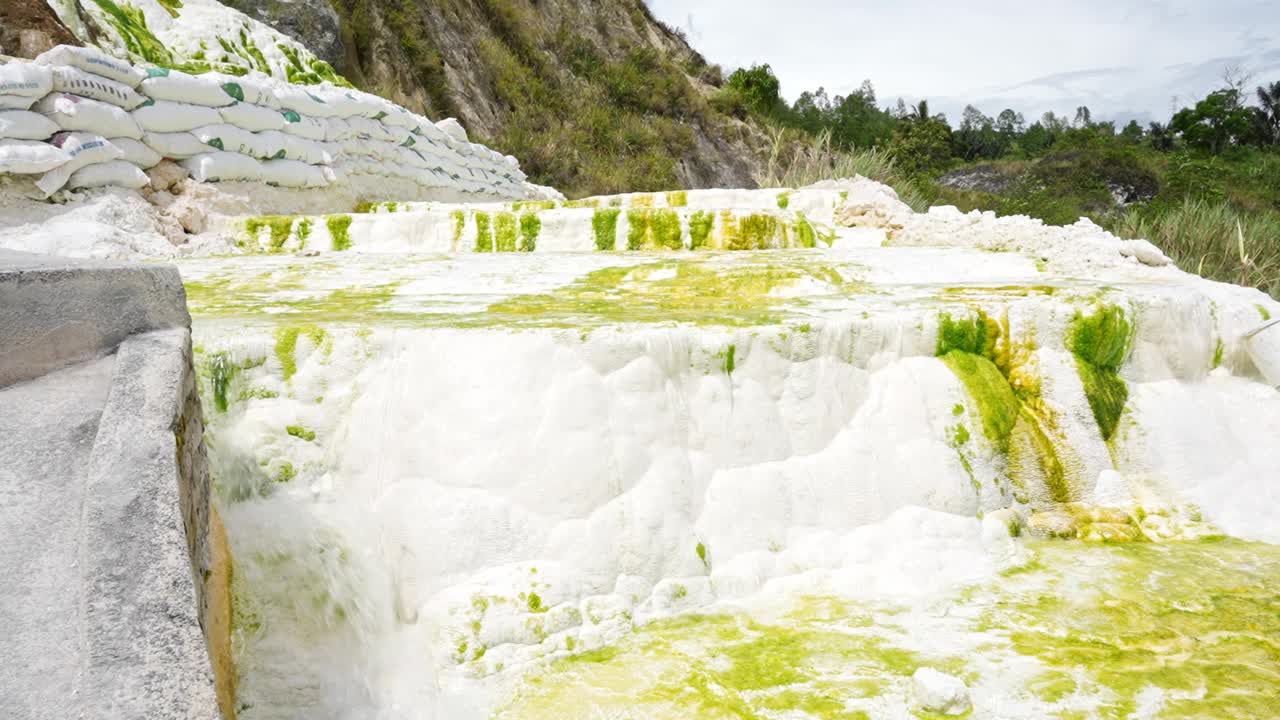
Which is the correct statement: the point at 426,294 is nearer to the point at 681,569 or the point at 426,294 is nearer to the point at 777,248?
the point at 681,569

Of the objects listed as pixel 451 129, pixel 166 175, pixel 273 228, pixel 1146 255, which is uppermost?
pixel 451 129

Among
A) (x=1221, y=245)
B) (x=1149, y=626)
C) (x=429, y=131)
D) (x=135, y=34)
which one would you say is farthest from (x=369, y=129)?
(x=1221, y=245)

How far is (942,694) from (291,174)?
17.7 ft

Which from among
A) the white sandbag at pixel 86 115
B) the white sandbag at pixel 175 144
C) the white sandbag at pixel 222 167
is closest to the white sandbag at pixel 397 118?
the white sandbag at pixel 222 167

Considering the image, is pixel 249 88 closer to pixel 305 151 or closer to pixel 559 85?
pixel 305 151

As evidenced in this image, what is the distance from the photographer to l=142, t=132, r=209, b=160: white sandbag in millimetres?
4570

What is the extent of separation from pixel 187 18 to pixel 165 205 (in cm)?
249

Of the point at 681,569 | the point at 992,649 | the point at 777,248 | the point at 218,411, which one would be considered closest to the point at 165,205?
the point at 218,411

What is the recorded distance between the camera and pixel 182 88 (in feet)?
15.1

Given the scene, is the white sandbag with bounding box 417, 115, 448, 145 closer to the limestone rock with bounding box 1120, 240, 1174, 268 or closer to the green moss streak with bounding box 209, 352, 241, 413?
the green moss streak with bounding box 209, 352, 241, 413

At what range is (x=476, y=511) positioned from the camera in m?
1.81

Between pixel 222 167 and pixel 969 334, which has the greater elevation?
pixel 222 167

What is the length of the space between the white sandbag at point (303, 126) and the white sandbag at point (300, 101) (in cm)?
4

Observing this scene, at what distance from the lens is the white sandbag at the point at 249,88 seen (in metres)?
4.79
